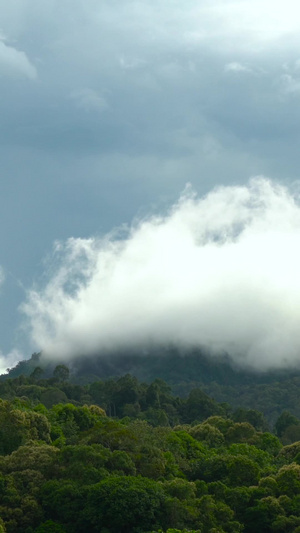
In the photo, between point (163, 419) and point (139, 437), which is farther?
point (163, 419)

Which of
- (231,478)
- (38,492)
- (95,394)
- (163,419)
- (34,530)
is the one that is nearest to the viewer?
(34,530)

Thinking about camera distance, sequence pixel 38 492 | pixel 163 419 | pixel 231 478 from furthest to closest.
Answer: pixel 163 419 → pixel 231 478 → pixel 38 492

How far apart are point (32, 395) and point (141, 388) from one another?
97.0 ft

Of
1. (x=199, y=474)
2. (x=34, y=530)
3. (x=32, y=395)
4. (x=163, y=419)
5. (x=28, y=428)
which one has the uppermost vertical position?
(x=32, y=395)

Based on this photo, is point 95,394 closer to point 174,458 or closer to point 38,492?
point 174,458

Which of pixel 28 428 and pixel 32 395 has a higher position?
pixel 32 395

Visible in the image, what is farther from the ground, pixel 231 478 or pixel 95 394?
pixel 95 394

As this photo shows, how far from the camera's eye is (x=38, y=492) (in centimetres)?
5425

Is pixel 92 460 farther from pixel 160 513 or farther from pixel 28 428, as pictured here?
pixel 28 428

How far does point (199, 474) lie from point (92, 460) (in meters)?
13.1

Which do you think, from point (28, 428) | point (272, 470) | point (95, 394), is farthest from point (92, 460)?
point (95, 394)

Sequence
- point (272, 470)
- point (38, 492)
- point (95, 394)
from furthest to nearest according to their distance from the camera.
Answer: point (95, 394) → point (272, 470) → point (38, 492)

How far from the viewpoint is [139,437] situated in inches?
2525

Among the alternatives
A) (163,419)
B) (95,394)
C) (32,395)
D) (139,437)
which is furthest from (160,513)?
(95,394)
